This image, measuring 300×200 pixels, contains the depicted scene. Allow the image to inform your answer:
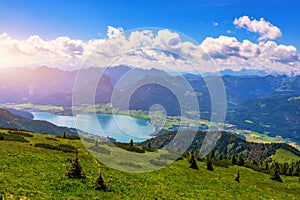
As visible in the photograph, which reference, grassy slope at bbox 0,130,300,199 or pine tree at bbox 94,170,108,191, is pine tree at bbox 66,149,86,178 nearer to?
grassy slope at bbox 0,130,300,199

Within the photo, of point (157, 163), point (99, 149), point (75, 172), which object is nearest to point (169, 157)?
point (157, 163)

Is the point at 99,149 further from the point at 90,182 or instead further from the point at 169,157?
the point at 90,182

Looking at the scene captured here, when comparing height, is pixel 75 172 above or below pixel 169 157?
above

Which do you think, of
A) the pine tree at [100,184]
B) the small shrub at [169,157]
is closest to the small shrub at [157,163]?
the small shrub at [169,157]

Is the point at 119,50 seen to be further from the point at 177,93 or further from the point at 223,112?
the point at 223,112

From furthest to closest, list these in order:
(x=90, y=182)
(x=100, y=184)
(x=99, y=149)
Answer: (x=99, y=149), (x=90, y=182), (x=100, y=184)

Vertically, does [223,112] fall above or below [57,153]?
above

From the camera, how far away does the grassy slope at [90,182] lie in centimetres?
2286

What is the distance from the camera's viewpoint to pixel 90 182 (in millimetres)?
27250

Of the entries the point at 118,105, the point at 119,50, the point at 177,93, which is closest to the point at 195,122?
the point at 177,93

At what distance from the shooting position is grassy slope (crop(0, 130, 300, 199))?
900 inches

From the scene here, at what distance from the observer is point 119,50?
29453 millimetres

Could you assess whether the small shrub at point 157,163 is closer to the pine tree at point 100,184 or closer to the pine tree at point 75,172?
the pine tree at point 75,172

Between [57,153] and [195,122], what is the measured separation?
18.5 metres
